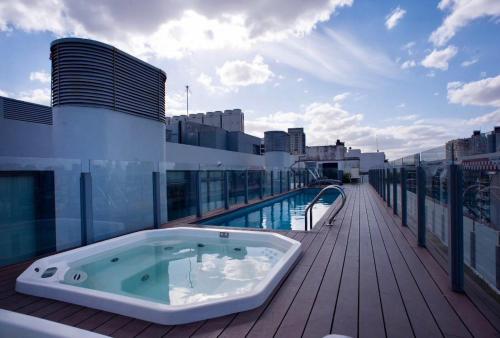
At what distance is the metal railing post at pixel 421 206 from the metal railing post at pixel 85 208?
4.76 metres

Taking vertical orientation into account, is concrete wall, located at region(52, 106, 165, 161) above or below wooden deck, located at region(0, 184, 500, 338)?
above

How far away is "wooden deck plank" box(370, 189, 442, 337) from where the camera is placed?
1922 millimetres

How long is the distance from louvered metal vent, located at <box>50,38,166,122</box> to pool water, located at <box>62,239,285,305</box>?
291 centimetres

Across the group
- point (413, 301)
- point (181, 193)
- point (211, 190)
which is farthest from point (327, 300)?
point (211, 190)

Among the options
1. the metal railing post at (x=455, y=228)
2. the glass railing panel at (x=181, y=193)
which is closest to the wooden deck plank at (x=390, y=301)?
the metal railing post at (x=455, y=228)

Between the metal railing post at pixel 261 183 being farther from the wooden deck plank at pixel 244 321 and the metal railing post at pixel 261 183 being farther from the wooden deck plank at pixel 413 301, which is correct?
the wooden deck plank at pixel 244 321

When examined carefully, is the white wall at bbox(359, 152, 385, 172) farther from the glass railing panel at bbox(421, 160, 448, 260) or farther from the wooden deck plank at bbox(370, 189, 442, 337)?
the wooden deck plank at bbox(370, 189, 442, 337)

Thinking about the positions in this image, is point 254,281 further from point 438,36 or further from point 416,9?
point 438,36

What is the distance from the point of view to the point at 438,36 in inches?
268

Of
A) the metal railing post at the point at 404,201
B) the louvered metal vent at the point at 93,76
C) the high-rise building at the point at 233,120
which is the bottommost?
the metal railing post at the point at 404,201

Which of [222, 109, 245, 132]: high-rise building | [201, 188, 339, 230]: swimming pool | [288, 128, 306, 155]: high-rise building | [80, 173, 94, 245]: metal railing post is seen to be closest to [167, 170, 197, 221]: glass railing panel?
[201, 188, 339, 230]: swimming pool

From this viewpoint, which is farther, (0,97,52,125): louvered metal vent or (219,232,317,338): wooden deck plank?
(0,97,52,125): louvered metal vent

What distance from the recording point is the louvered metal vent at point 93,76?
5273 mm

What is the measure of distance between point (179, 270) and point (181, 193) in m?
2.67
